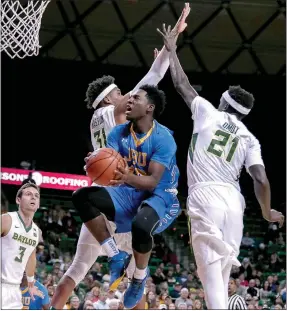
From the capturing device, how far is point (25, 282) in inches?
325

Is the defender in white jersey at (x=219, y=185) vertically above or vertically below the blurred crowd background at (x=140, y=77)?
below

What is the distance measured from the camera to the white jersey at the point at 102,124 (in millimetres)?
7031

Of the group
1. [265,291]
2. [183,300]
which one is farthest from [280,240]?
[183,300]

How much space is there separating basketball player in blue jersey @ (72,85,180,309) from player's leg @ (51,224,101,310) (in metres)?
0.40

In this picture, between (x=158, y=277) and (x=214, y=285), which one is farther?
(x=158, y=277)

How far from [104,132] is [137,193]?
3.09 feet

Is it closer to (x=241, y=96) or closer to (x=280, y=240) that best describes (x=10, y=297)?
(x=241, y=96)

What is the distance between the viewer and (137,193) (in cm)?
643

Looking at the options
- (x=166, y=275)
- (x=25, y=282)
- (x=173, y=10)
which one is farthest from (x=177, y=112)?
(x=25, y=282)

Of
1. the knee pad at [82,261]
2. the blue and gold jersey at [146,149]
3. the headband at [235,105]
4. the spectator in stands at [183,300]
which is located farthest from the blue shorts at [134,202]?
the spectator in stands at [183,300]

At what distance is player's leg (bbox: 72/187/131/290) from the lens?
6.18 metres

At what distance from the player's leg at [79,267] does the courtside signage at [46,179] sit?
12.7 metres

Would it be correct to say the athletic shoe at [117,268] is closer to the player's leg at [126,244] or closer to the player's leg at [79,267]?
the player's leg at [126,244]

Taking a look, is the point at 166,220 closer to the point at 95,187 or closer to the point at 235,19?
the point at 95,187
